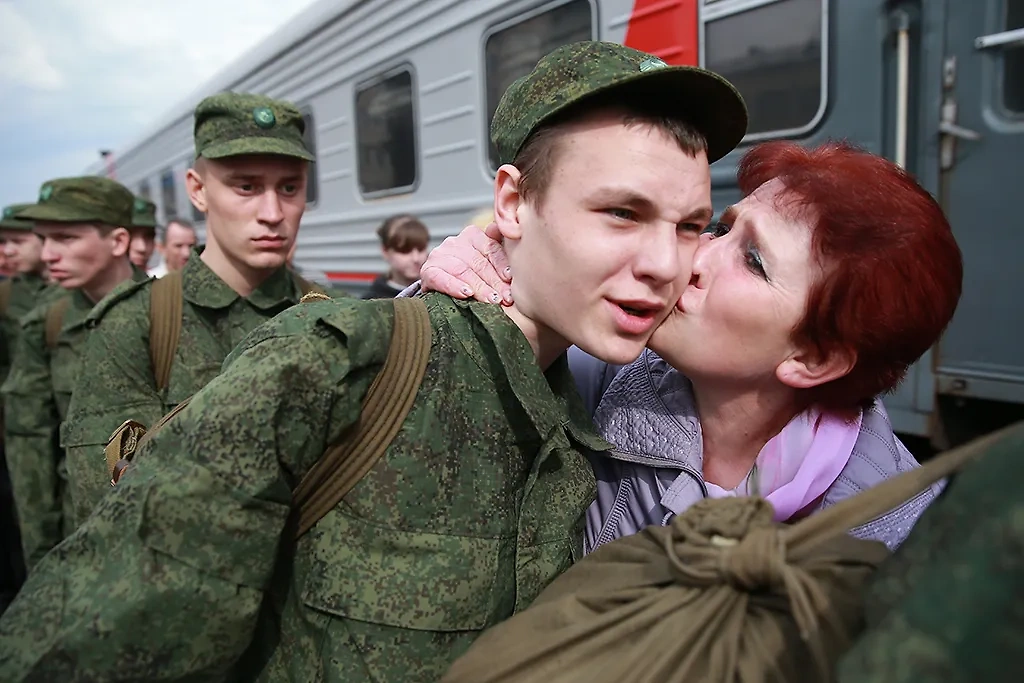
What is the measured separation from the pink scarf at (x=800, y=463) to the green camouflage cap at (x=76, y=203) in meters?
3.04

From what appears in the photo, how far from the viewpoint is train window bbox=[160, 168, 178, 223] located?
10172mm

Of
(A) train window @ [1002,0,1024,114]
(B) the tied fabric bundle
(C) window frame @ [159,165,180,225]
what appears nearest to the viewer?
(B) the tied fabric bundle

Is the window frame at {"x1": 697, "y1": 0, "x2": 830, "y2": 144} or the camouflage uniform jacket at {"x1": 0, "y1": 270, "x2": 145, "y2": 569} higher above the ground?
the window frame at {"x1": 697, "y1": 0, "x2": 830, "y2": 144}

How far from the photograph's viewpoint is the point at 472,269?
53.6 inches

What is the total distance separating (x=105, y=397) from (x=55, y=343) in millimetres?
1481

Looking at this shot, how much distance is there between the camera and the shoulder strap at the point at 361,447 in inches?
44.1

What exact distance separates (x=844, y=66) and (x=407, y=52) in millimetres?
2877

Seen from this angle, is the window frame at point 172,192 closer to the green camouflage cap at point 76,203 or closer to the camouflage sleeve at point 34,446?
the green camouflage cap at point 76,203

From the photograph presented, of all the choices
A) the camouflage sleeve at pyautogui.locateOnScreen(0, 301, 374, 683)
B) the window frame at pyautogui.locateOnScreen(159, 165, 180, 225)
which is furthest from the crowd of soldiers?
the window frame at pyautogui.locateOnScreen(159, 165, 180, 225)

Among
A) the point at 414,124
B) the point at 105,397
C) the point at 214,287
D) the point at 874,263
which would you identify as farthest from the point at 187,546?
the point at 414,124

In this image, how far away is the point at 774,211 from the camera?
1402mm

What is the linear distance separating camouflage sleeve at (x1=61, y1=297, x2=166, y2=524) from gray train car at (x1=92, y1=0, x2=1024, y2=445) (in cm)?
229

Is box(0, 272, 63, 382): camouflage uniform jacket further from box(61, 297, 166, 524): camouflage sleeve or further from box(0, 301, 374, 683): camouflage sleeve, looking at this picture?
box(0, 301, 374, 683): camouflage sleeve

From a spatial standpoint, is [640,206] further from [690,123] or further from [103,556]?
[103,556]
